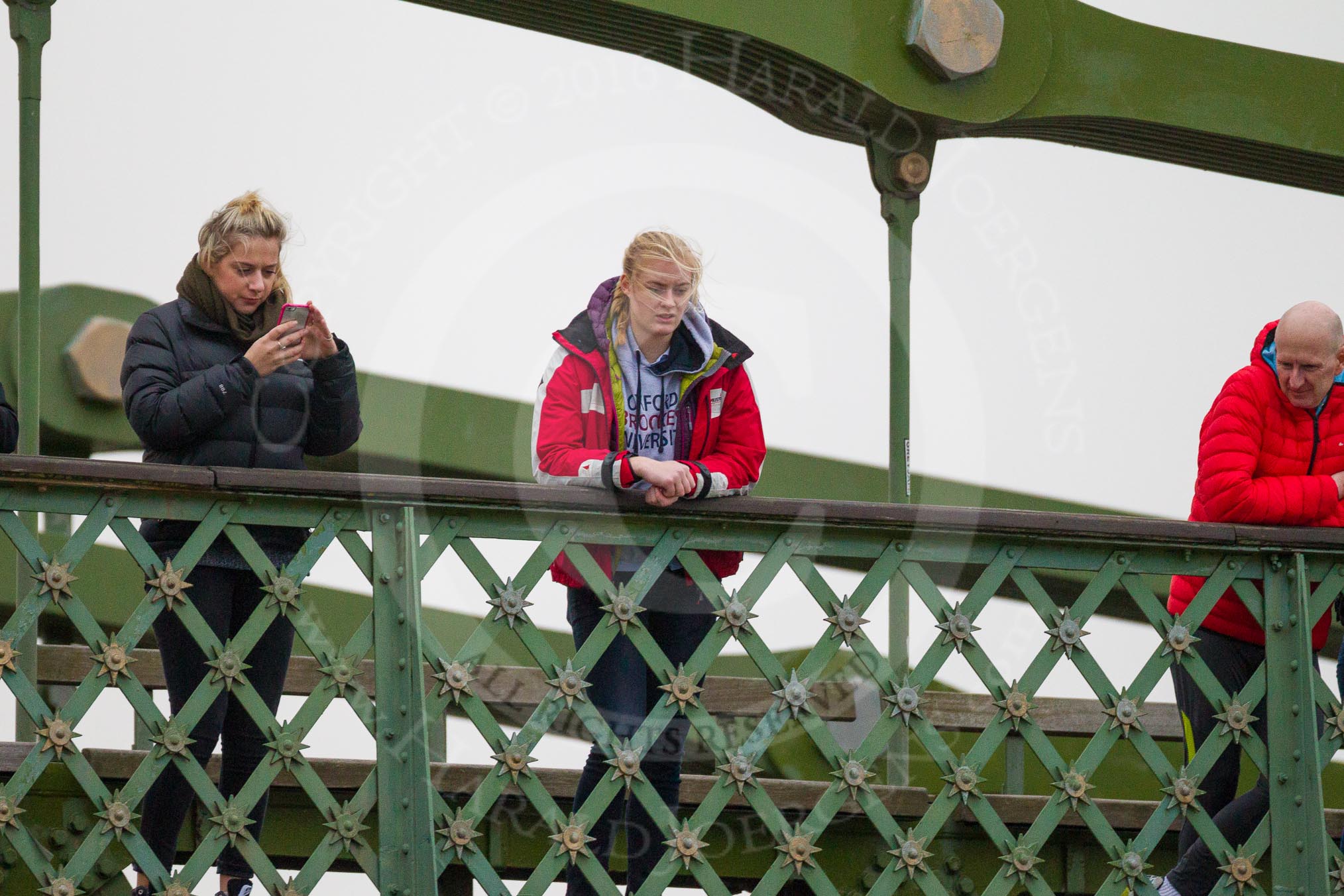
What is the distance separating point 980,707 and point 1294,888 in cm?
166

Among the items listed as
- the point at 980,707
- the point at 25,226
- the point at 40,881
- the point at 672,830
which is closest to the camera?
the point at 40,881

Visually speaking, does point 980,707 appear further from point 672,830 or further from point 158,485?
point 158,485

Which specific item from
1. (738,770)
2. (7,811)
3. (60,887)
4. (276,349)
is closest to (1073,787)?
(738,770)

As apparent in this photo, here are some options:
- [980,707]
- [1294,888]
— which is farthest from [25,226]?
[1294,888]

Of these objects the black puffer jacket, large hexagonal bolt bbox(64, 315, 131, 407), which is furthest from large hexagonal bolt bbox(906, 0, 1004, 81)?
large hexagonal bolt bbox(64, 315, 131, 407)

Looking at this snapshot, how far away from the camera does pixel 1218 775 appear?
4133mm

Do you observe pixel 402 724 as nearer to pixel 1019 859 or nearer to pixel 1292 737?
pixel 1019 859

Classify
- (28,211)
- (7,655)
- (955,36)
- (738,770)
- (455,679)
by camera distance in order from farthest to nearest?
(955,36)
(28,211)
(738,770)
(455,679)
(7,655)

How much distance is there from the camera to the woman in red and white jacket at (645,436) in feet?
12.2

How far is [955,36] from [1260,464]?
2.15m

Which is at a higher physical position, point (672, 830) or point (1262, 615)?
point (1262, 615)

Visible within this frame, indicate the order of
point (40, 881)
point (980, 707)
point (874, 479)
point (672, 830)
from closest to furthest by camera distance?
point (40, 881) < point (672, 830) < point (980, 707) < point (874, 479)

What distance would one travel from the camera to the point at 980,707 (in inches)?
221

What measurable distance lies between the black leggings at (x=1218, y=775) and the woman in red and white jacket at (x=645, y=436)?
130 cm
